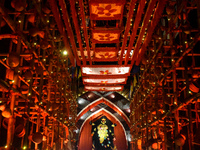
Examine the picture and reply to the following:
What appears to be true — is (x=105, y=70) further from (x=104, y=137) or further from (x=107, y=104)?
(x=104, y=137)

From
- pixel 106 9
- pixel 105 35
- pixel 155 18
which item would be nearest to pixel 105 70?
pixel 105 35

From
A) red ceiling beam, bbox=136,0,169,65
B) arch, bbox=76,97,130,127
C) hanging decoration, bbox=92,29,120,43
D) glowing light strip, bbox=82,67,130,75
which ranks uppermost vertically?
red ceiling beam, bbox=136,0,169,65

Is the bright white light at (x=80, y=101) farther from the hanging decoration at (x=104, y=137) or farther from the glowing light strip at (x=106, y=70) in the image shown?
the glowing light strip at (x=106, y=70)

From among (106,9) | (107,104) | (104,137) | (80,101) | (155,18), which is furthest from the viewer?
(104,137)

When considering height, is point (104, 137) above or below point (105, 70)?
below

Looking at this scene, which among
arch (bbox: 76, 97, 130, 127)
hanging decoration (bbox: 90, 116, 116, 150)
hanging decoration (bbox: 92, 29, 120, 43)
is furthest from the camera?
hanging decoration (bbox: 90, 116, 116, 150)

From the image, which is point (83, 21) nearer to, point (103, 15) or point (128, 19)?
point (103, 15)

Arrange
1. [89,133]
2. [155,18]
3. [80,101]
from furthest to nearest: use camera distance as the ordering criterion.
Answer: [89,133] < [80,101] < [155,18]

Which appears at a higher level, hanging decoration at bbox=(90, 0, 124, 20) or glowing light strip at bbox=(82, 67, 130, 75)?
hanging decoration at bbox=(90, 0, 124, 20)

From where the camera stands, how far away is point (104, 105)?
1586 cm

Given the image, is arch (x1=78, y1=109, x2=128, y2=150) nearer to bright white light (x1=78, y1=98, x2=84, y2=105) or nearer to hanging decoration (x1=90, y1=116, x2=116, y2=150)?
bright white light (x1=78, y1=98, x2=84, y2=105)

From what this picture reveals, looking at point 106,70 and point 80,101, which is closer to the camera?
point 106,70

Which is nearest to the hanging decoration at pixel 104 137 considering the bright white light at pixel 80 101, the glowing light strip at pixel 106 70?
the bright white light at pixel 80 101

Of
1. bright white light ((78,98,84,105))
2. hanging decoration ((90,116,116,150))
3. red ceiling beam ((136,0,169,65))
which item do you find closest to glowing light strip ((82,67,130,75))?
red ceiling beam ((136,0,169,65))
